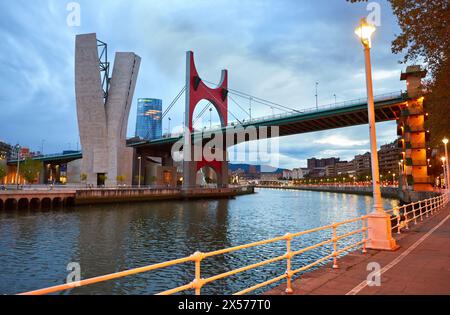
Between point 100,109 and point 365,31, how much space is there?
71.7 metres

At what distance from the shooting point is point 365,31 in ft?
33.4

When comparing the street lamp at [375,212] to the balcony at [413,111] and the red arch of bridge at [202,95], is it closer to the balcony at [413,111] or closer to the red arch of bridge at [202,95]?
the balcony at [413,111]

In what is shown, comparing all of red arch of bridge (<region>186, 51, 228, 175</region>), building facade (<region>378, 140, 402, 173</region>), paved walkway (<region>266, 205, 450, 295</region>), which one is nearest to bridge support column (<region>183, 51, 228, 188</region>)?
red arch of bridge (<region>186, 51, 228, 175</region>)

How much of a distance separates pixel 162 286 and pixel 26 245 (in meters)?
10.6

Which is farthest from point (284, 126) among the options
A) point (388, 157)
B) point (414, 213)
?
point (388, 157)

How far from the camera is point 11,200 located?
40750mm

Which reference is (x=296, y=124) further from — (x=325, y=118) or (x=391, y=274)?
(x=391, y=274)

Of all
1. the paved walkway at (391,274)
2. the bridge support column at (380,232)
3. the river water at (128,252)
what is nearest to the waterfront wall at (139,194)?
the river water at (128,252)

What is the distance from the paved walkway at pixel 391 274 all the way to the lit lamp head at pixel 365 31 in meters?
6.54

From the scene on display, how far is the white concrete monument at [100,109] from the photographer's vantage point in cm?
7125

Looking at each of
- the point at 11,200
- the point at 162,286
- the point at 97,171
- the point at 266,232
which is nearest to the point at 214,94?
the point at 97,171

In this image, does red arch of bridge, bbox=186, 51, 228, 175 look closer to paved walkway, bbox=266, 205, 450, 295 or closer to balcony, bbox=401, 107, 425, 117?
balcony, bbox=401, 107, 425, 117
